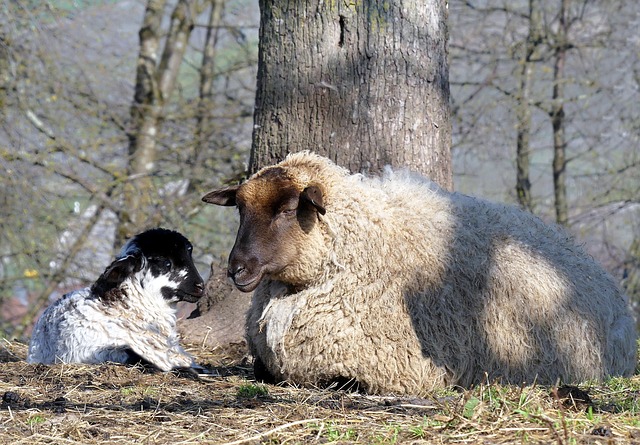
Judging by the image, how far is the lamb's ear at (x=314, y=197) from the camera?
206 inches

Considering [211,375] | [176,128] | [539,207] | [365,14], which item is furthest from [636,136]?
[211,375]

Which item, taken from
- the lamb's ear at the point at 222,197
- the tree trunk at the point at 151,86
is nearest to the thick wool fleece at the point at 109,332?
the lamb's ear at the point at 222,197

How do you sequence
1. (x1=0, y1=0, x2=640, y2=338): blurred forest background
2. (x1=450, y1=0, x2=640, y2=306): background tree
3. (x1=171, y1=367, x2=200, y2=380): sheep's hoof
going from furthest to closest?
(x1=450, y1=0, x2=640, y2=306): background tree, (x1=0, y1=0, x2=640, y2=338): blurred forest background, (x1=171, y1=367, x2=200, y2=380): sheep's hoof

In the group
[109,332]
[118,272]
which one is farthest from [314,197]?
[109,332]

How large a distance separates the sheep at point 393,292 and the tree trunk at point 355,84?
0.77 metres

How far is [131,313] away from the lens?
6512mm

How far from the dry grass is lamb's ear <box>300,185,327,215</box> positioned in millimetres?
1156

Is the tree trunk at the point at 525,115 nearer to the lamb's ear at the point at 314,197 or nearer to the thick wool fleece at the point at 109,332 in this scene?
the thick wool fleece at the point at 109,332

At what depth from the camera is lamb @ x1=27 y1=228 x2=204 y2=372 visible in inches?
247

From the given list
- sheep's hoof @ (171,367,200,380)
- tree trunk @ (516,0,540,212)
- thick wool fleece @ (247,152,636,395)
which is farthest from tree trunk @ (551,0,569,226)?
sheep's hoof @ (171,367,200,380)

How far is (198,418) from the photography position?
A: 13.9ft

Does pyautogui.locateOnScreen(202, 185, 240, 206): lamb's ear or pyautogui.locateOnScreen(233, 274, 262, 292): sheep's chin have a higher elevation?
pyautogui.locateOnScreen(202, 185, 240, 206): lamb's ear

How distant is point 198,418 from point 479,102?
12.1m

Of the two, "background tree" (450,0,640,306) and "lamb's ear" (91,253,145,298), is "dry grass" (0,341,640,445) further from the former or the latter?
"background tree" (450,0,640,306)
